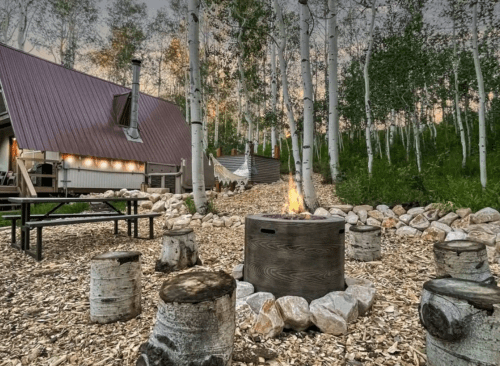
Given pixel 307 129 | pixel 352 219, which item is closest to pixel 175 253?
pixel 352 219

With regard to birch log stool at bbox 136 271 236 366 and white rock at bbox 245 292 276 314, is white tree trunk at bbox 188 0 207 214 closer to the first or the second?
white rock at bbox 245 292 276 314

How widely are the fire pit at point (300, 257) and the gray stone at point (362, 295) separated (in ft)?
0.45

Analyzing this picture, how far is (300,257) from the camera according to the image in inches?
113

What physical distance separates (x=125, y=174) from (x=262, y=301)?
1461 cm

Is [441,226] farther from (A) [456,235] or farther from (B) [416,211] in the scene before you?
(B) [416,211]

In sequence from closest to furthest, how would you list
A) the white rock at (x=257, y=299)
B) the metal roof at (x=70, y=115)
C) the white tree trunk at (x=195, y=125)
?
the white rock at (x=257, y=299) < the white tree trunk at (x=195, y=125) < the metal roof at (x=70, y=115)

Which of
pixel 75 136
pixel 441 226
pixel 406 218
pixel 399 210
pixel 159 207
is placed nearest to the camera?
pixel 441 226

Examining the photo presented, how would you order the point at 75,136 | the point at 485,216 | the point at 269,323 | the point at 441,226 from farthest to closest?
the point at 75,136 < the point at 441,226 < the point at 485,216 < the point at 269,323

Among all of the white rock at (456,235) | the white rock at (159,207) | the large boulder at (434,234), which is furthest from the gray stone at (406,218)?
the white rock at (159,207)

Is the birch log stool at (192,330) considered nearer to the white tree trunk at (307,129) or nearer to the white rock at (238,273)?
the white rock at (238,273)

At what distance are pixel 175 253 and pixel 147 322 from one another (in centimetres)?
145

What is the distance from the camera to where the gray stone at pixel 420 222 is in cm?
573

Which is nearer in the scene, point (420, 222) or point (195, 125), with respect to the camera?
point (420, 222)

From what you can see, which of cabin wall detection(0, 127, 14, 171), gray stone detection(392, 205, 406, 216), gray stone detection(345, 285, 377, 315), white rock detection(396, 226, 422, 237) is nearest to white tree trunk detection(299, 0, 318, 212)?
gray stone detection(392, 205, 406, 216)
